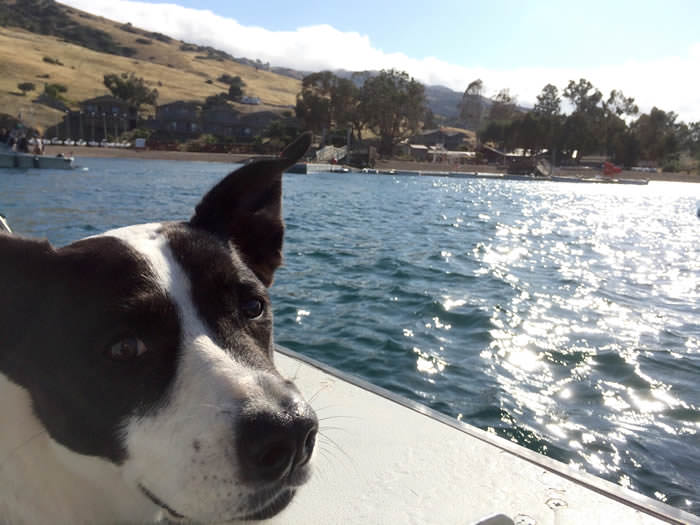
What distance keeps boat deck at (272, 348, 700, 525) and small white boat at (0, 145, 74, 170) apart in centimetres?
4224

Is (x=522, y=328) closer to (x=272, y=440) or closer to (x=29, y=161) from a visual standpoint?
(x=272, y=440)

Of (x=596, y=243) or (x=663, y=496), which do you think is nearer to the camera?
(x=663, y=496)

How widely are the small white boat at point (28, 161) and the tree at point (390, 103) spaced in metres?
62.4

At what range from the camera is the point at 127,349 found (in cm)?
165

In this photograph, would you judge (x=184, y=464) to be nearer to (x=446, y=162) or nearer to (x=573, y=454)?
(x=573, y=454)

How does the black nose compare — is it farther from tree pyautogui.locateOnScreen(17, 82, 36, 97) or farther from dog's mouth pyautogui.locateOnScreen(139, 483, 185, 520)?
tree pyautogui.locateOnScreen(17, 82, 36, 97)

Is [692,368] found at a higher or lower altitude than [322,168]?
higher

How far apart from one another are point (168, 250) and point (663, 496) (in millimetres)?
4048

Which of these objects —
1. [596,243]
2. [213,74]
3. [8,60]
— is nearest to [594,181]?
[596,243]

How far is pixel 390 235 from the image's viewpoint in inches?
643

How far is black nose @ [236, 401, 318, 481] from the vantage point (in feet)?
4.71

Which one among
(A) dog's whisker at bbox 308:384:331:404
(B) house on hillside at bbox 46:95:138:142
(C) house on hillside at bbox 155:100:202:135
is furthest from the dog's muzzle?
(C) house on hillside at bbox 155:100:202:135

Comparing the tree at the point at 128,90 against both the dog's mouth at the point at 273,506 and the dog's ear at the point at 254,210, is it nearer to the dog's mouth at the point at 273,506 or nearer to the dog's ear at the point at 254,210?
the dog's ear at the point at 254,210

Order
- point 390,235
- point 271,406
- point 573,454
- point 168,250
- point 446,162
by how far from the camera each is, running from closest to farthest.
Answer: point 271,406 → point 168,250 → point 573,454 → point 390,235 → point 446,162
